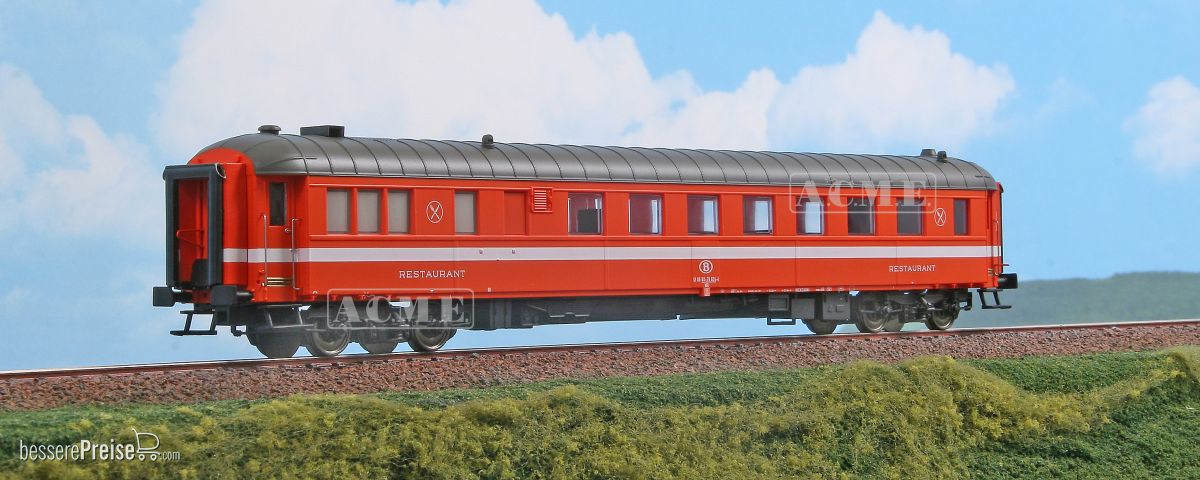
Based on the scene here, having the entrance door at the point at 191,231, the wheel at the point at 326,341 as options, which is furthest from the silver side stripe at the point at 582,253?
the wheel at the point at 326,341

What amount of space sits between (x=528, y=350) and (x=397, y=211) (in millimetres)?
2491

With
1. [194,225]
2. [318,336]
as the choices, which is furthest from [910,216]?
[194,225]

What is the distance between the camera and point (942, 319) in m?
21.6

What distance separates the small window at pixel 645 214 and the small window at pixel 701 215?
0.51 m

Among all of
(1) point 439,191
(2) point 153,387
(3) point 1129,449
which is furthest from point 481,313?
(3) point 1129,449

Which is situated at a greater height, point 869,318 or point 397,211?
point 397,211

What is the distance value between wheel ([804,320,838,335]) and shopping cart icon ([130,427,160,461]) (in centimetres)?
1197

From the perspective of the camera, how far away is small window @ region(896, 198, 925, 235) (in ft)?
67.8

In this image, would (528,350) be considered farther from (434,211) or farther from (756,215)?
(756,215)

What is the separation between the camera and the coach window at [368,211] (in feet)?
53.8

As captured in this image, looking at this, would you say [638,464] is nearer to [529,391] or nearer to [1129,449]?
[529,391]

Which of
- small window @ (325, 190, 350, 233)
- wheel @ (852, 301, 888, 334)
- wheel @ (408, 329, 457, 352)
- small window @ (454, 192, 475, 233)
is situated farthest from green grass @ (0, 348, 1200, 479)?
small window @ (325, 190, 350, 233)

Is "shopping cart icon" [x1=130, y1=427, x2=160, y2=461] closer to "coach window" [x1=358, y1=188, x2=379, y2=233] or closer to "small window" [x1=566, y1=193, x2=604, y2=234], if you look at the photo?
"coach window" [x1=358, y1=188, x2=379, y2=233]

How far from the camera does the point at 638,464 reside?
12.5 meters
